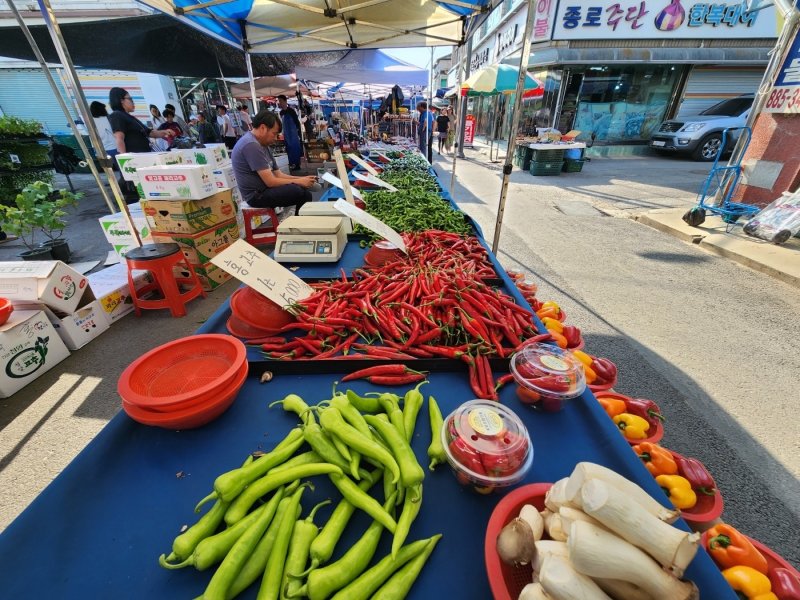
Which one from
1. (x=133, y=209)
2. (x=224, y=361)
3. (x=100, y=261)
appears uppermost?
(x=224, y=361)

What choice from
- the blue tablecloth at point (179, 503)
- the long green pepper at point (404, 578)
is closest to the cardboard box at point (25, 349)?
the blue tablecloth at point (179, 503)

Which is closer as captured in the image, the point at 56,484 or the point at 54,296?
the point at 56,484

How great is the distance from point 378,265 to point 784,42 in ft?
30.8

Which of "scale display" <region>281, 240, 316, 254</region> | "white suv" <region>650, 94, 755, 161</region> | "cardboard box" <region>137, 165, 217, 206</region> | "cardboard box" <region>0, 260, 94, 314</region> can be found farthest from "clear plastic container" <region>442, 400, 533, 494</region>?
"white suv" <region>650, 94, 755, 161</region>

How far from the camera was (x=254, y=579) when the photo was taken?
99 centimetres

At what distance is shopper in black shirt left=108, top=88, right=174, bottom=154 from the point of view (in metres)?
6.61

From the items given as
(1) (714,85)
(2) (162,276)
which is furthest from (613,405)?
(1) (714,85)

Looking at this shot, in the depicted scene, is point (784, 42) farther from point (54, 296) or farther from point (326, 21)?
point (54, 296)

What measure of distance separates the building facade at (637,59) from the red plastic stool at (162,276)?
55.3ft

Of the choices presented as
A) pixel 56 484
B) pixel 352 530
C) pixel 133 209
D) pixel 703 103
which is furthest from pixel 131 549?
pixel 703 103

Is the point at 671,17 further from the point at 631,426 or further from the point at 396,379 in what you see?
the point at 396,379

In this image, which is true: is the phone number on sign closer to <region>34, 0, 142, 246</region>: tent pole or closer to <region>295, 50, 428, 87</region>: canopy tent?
<region>295, 50, 428, 87</region>: canopy tent

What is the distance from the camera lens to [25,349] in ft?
11.2

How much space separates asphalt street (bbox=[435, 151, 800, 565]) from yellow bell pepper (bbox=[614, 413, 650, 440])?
3.28 feet
